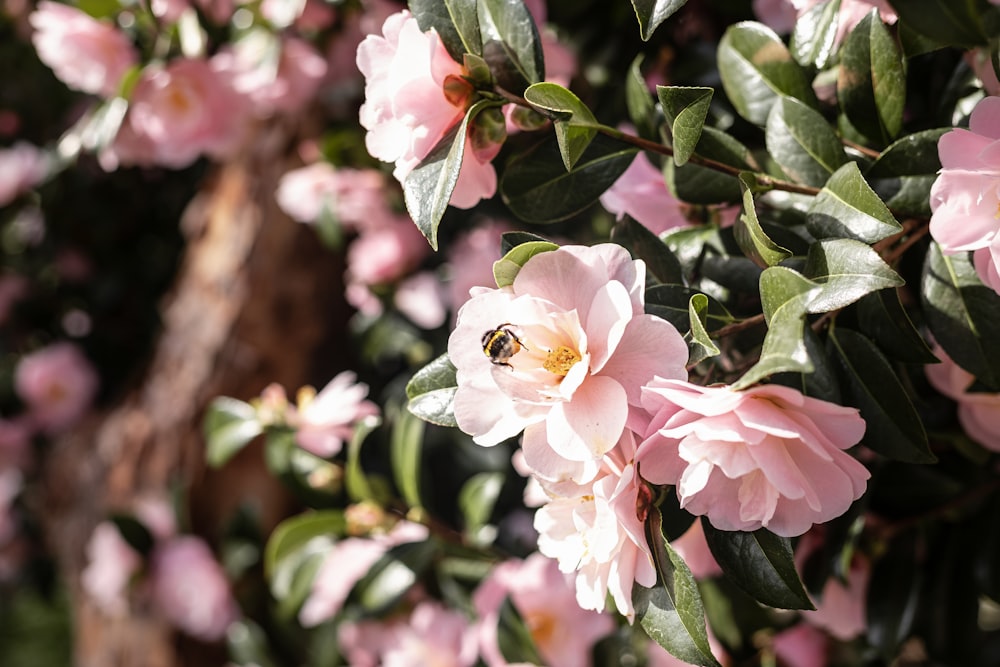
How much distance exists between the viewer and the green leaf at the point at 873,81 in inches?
21.7

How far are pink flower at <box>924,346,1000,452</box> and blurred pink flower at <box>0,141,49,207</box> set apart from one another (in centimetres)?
157

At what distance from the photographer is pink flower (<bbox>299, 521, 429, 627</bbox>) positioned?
3.22 feet

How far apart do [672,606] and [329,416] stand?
0.47m

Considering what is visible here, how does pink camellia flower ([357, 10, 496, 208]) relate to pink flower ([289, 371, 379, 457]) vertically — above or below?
above

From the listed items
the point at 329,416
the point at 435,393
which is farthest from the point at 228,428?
the point at 435,393

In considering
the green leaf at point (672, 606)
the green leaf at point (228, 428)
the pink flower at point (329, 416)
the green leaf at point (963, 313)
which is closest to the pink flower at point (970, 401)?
the green leaf at point (963, 313)

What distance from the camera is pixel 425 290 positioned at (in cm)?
126

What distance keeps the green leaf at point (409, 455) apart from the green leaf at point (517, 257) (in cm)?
50

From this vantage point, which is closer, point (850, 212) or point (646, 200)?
point (850, 212)

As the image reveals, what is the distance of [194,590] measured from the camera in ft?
4.38

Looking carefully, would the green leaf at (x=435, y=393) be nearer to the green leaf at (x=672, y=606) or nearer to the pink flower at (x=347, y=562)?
the green leaf at (x=672, y=606)

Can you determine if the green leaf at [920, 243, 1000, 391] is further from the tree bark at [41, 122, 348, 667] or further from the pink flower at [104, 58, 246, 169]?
the tree bark at [41, 122, 348, 667]

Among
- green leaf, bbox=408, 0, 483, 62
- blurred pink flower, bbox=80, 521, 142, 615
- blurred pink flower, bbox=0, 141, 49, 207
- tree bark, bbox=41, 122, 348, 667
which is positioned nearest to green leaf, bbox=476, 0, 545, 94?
green leaf, bbox=408, 0, 483, 62

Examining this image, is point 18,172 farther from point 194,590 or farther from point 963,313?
point 963,313
